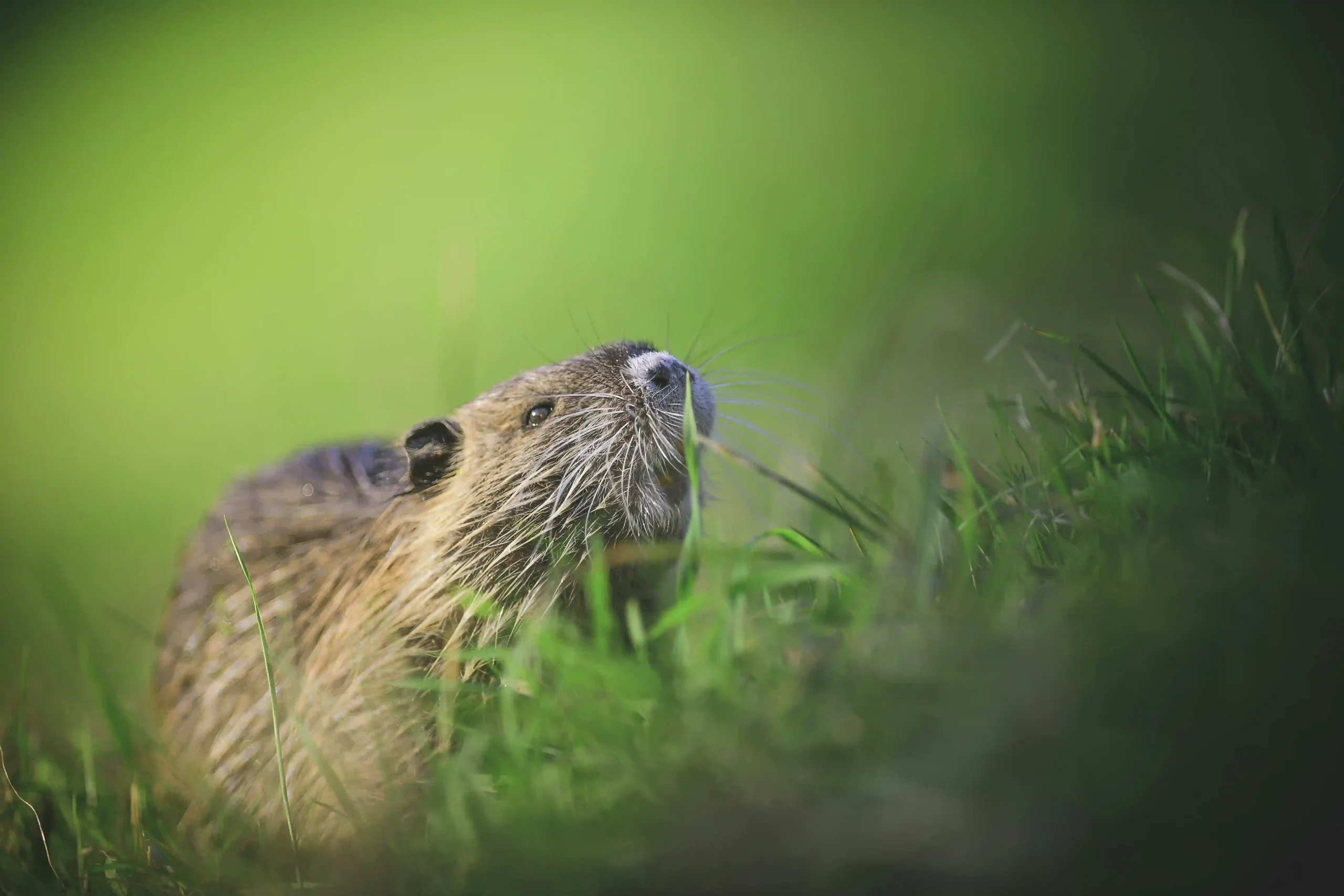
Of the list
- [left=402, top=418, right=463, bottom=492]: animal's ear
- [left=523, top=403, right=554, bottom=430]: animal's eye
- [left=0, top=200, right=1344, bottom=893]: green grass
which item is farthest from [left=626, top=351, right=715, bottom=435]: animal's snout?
[left=402, top=418, right=463, bottom=492]: animal's ear

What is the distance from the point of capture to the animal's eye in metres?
2.88

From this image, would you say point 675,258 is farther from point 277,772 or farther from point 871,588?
point 871,588

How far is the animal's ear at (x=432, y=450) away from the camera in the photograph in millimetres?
3021

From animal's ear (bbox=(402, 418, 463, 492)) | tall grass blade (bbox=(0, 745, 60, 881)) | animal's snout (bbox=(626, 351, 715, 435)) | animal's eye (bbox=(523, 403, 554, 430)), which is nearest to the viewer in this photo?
tall grass blade (bbox=(0, 745, 60, 881))

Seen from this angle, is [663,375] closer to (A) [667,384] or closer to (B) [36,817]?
(A) [667,384]

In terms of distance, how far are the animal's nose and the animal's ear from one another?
0.76 meters

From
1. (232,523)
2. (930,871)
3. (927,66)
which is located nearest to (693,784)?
(930,871)

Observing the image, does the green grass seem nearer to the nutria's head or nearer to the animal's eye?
the nutria's head

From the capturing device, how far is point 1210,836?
119cm

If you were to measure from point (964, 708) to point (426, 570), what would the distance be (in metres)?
1.78

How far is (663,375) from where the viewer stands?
268 cm

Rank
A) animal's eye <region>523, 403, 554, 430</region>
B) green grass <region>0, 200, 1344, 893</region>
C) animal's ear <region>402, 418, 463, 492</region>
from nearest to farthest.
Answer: green grass <region>0, 200, 1344, 893</region> < animal's eye <region>523, 403, 554, 430</region> < animal's ear <region>402, 418, 463, 492</region>

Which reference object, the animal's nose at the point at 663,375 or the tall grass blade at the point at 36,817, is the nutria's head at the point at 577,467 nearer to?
the animal's nose at the point at 663,375

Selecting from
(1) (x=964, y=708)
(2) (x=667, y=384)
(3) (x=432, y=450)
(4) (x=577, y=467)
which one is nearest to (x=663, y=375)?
(2) (x=667, y=384)
